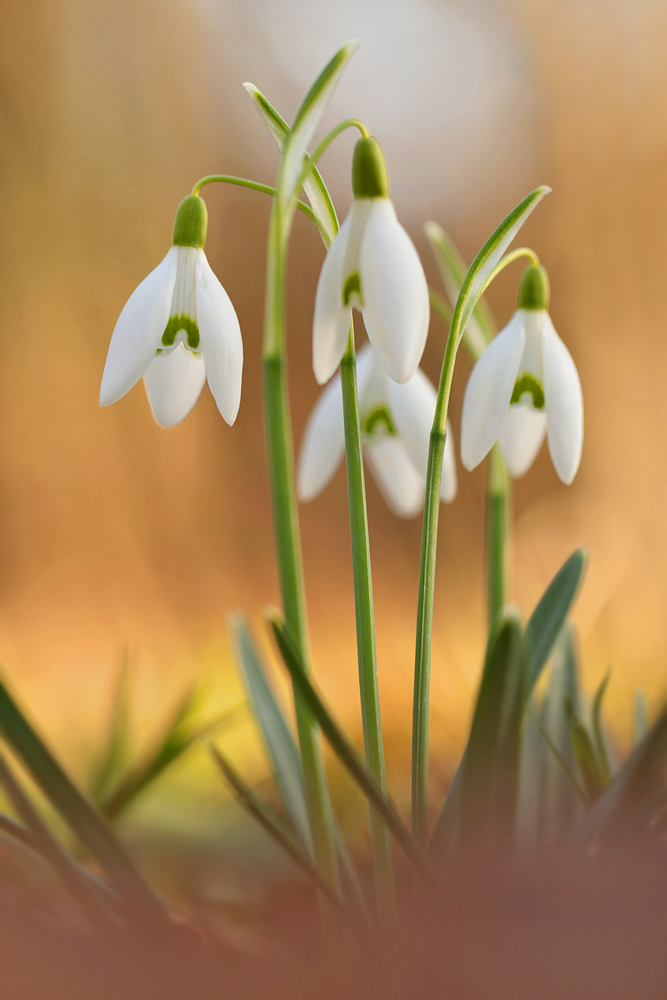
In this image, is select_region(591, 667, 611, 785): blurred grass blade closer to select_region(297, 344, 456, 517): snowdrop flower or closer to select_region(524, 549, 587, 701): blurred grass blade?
select_region(524, 549, 587, 701): blurred grass blade

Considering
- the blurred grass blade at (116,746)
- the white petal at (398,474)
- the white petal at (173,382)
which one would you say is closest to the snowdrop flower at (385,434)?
the white petal at (398,474)

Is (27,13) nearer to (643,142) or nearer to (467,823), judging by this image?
(643,142)

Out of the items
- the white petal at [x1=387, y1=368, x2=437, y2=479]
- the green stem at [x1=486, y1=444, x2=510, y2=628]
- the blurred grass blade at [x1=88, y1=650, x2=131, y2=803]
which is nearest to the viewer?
the white petal at [x1=387, y1=368, x2=437, y2=479]

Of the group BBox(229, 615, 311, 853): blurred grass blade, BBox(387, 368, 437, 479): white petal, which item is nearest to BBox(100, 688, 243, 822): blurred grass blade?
BBox(229, 615, 311, 853): blurred grass blade

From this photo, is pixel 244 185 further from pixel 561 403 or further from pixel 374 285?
pixel 561 403

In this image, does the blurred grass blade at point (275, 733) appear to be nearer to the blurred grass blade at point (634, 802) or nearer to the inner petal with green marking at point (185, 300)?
the blurred grass blade at point (634, 802)
